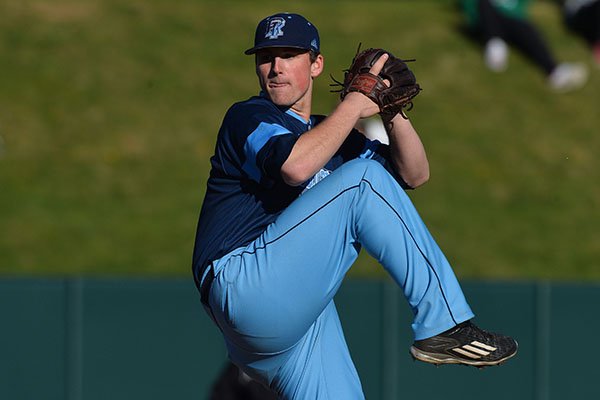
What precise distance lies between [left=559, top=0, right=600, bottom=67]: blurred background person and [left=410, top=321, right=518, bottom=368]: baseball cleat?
11.9m

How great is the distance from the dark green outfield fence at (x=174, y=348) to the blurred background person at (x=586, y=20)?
672 cm

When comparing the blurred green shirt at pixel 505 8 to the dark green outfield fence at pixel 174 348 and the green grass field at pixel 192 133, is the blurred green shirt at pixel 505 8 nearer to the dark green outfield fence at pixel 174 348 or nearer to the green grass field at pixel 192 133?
the green grass field at pixel 192 133

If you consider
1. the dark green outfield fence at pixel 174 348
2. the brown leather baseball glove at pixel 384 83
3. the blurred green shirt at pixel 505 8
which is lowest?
the dark green outfield fence at pixel 174 348

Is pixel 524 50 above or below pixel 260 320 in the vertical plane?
above

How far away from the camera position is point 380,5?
17.2 metres

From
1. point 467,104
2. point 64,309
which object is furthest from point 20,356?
point 467,104

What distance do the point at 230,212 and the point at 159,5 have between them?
38.2 feet

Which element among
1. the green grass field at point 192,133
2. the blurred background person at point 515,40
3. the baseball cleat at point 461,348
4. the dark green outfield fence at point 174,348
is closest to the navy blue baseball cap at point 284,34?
the baseball cleat at point 461,348

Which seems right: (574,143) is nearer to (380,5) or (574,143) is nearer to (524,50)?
(524,50)

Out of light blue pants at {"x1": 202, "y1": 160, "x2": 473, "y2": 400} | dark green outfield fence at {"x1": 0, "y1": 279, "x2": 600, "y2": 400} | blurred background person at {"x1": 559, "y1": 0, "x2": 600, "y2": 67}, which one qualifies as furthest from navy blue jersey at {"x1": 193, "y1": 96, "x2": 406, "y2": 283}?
blurred background person at {"x1": 559, "y1": 0, "x2": 600, "y2": 67}

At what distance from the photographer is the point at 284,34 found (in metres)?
4.74

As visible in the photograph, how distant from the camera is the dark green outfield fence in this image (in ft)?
32.2

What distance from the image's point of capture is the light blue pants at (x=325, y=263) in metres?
4.45

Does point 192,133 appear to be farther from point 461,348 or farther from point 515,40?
point 461,348
